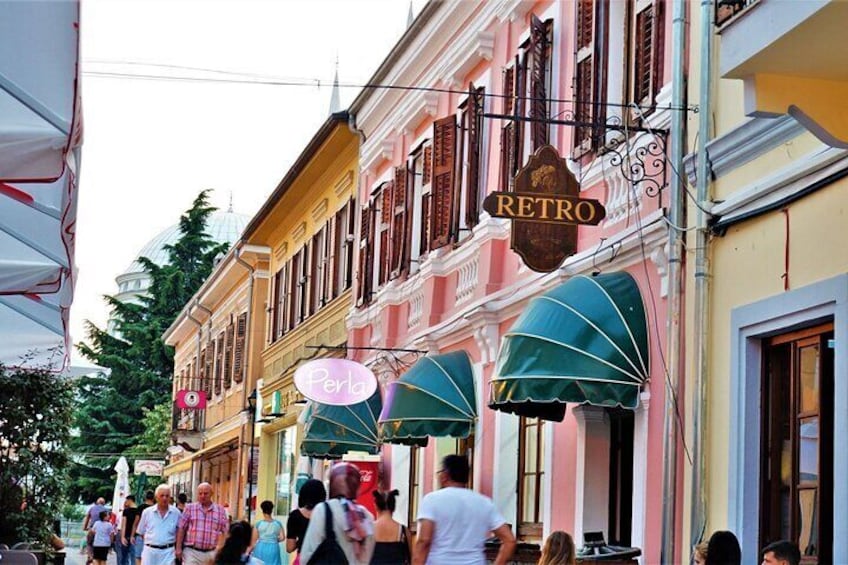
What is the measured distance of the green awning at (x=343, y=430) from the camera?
73.5 feet

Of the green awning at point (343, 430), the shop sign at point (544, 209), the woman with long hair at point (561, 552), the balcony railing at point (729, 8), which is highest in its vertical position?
the balcony railing at point (729, 8)

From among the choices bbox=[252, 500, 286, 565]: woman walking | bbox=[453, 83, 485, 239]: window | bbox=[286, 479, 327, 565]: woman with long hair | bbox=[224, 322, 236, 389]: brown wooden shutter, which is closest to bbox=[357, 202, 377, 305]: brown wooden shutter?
bbox=[453, 83, 485, 239]: window

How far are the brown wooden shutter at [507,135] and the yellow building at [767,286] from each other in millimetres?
5026

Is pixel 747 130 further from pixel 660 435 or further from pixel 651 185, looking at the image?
pixel 660 435

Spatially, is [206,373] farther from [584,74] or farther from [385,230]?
[584,74]

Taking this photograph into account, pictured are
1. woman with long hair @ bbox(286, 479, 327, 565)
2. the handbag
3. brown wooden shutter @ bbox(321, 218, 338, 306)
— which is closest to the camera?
the handbag

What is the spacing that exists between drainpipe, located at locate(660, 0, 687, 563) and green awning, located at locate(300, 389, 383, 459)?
33.6 ft

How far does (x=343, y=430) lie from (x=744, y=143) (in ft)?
39.9

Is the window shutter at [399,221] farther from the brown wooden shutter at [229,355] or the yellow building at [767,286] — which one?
the brown wooden shutter at [229,355]

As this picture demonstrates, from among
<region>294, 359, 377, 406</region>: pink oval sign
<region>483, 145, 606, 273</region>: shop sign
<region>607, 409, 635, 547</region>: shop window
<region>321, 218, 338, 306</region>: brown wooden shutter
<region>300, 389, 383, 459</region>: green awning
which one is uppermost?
<region>321, 218, 338, 306</region>: brown wooden shutter

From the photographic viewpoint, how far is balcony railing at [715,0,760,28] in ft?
29.4

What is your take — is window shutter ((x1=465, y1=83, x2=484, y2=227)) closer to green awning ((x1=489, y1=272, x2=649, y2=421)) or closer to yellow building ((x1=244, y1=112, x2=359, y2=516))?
green awning ((x1=489, y1=272, x2=649, y2=421))

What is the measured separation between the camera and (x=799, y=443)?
10.7 meters

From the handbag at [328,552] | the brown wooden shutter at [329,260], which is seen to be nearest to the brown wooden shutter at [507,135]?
the handbag at [328,552]
